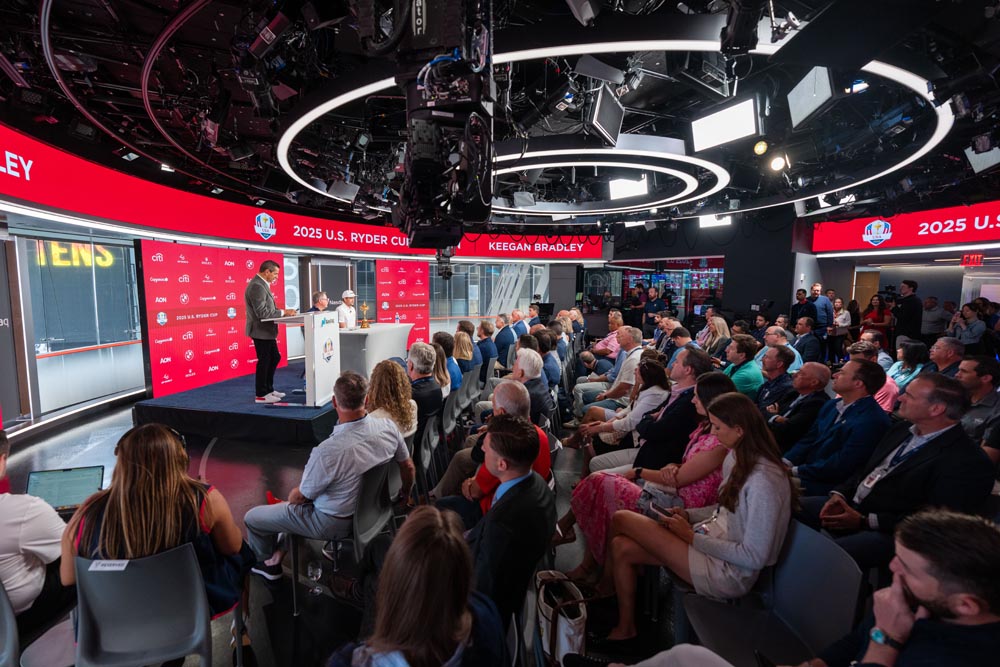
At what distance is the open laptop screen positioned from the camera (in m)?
2.40

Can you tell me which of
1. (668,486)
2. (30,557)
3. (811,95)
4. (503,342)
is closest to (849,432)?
(668,486)

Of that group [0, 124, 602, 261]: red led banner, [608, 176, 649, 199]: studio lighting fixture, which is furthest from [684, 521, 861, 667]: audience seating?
[608, 176, 649, 199]: studio lighting fixture

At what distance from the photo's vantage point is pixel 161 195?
672 centimetres

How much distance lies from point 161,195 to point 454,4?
274 inches

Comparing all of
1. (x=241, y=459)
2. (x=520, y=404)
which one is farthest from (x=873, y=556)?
(x=241, y=459)

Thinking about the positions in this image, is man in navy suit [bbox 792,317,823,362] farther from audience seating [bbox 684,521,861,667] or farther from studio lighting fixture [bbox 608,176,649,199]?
audience seating [bbox 684,521,861,667]

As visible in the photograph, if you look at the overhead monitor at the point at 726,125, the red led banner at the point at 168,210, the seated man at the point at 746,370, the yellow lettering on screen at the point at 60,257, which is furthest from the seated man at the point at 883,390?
the yellow lettering on screen at the point at 60,257

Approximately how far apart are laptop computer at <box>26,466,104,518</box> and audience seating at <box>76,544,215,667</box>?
3.56 feet

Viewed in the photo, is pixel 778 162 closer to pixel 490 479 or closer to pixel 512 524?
pixel 490 479

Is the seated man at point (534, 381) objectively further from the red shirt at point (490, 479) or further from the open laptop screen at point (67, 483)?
the open laptop screen at point (67, 483)

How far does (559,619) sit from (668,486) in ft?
3.71

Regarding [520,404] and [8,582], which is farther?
[520,404]

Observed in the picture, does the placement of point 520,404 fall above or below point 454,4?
below

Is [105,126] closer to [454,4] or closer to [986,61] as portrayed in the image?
[454,4]
